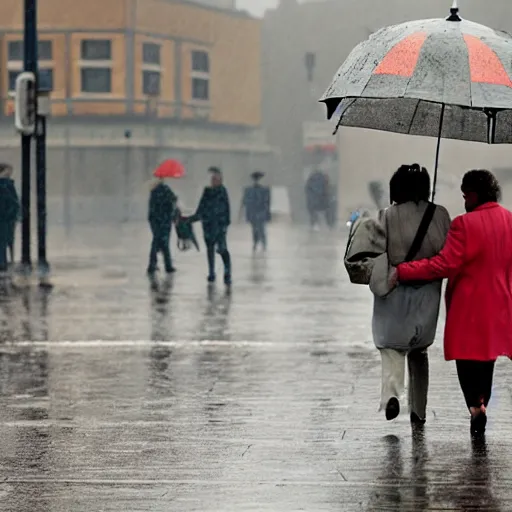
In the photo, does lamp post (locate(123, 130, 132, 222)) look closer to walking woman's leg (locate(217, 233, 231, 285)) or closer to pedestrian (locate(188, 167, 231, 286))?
pedestrian (locate(188, 167, 231, 286))

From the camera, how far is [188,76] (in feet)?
194

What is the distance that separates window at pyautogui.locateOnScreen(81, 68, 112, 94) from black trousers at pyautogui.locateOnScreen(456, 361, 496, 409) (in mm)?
49416

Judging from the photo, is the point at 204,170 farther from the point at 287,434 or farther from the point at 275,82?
the point at 287,434

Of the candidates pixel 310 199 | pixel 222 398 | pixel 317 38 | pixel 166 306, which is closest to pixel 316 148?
pixel 310 199

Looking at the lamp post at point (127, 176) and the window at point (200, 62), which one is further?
the window at point (200, 62)

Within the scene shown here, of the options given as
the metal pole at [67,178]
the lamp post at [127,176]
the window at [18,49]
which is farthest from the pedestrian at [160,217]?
the window at [18,49]

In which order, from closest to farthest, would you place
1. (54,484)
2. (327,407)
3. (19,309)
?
(54,484), (327,407), (19,309)

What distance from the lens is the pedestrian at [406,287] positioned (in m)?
8.62

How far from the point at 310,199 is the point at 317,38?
2628 cm

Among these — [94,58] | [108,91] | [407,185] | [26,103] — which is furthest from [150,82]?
[407,185]

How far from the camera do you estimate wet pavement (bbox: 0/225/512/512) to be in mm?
7055

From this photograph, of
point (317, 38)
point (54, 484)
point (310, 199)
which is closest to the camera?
point (54, 484)

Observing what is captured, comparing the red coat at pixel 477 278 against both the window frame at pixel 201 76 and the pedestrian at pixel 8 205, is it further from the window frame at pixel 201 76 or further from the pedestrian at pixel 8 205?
the window frame at pixel 201 76

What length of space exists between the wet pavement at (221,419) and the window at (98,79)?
130ft
